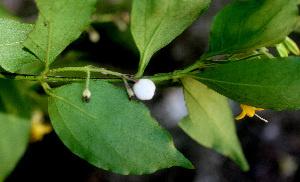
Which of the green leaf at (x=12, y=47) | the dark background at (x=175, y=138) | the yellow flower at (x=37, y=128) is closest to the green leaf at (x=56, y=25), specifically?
the green leaf at (x=12, y=47)

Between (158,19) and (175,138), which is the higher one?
(158,19)

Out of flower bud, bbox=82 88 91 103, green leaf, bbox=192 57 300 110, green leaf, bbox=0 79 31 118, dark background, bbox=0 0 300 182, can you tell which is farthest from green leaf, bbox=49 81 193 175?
dark background, bbox=0 0 300 182

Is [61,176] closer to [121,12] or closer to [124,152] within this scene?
[121,12]

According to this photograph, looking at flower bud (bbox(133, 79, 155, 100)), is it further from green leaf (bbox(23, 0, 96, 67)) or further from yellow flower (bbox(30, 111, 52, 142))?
yellow flower (bbox(30, 111, 52, 142))

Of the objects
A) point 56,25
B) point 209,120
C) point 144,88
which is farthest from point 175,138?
point 56,25

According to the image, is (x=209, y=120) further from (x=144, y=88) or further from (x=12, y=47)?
(x=12, y=47)

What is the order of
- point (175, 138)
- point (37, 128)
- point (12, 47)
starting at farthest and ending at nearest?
point (175, 138) < point (37, 128) < point (12, 47)
